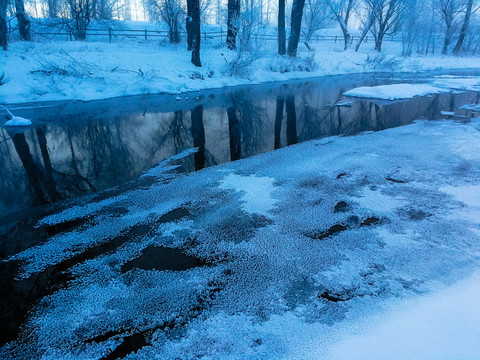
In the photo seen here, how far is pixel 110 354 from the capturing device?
1.88 meters

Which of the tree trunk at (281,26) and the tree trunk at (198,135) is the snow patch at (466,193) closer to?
the tree trunk at (198,135)

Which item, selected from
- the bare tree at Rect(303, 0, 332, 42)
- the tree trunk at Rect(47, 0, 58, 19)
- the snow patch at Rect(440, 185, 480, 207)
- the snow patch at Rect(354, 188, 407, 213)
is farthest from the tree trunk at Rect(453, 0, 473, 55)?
the tree trunk at Rect(47, 0, 58, 19)

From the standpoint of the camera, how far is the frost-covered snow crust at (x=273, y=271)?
1935 millimetres

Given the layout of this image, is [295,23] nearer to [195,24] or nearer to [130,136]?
[195,24]

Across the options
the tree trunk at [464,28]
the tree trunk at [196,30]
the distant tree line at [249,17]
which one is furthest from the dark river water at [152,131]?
the tree trunk at [464,28]

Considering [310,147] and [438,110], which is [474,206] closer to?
[310,147]

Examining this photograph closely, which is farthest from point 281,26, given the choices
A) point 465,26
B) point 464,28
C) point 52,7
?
point 465,26

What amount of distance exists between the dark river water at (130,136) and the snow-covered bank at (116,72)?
1177 millimetres

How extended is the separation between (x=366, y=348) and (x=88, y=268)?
7.51ft

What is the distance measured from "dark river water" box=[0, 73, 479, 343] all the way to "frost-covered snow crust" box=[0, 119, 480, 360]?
1.09 ft

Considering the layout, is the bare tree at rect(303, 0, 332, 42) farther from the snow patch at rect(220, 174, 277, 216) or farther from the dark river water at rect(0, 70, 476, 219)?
the snow patch at rect(220, 174, 277, 216)

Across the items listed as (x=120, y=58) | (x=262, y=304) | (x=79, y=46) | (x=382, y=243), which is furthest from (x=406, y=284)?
(x=79, y=46)

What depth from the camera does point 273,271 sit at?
256cm

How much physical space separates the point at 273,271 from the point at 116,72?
13677 millimetres
